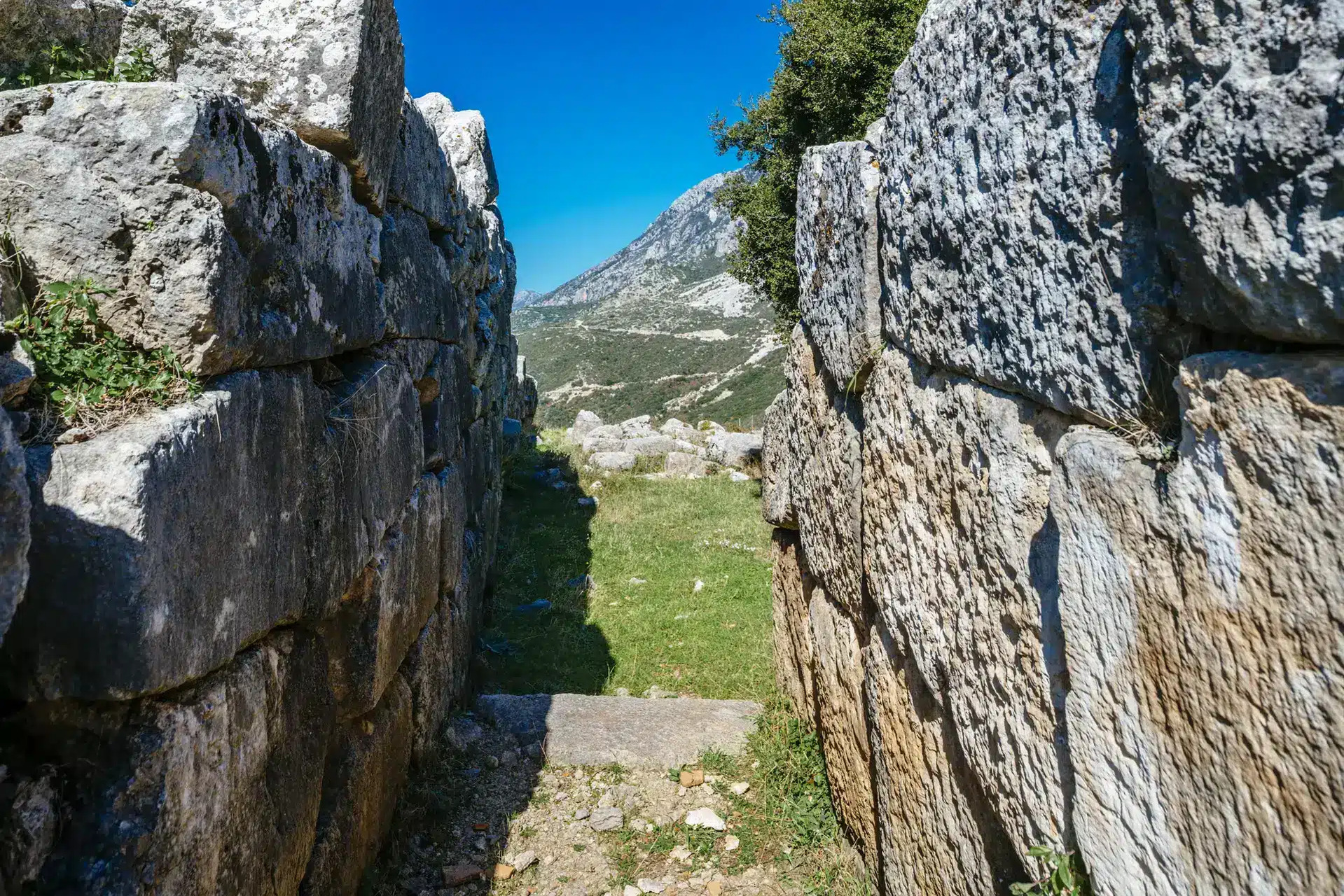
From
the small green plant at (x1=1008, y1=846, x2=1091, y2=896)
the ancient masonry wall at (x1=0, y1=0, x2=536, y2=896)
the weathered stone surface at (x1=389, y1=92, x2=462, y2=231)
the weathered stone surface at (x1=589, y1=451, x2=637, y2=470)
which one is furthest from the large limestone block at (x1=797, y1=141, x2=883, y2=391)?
the weathered stone surface at (x1=589, y1=451, x2=637, y2=470)

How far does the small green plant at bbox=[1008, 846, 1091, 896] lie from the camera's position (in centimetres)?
183

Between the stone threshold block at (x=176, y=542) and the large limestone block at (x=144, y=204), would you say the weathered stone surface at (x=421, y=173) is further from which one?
the large limestone block at (x=144, y=204)

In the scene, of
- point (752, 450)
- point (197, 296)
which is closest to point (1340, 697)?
point (197, 296)

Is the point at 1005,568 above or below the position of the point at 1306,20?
below

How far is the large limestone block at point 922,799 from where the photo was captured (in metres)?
2.38

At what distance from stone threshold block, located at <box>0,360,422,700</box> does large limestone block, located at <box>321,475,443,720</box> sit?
0.38 m

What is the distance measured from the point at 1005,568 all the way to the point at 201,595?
2.11 metres

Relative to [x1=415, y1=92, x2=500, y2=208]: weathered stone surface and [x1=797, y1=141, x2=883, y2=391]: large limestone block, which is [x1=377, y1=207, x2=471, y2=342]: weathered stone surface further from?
[x1=415, y1=92, x2=500, y2=208]: weathered stone surface

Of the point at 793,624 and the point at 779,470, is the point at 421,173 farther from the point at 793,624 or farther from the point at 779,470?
the point at 793,624

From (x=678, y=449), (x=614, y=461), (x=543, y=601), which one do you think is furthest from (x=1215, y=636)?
(x=678, y=449)

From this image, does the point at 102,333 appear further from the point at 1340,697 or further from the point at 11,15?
the point at 1340,697

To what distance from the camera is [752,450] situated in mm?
15164

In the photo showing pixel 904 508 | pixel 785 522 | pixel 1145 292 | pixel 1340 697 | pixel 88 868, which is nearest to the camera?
pixel 1340 697

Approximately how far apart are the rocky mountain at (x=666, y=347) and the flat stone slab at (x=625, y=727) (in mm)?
8213
